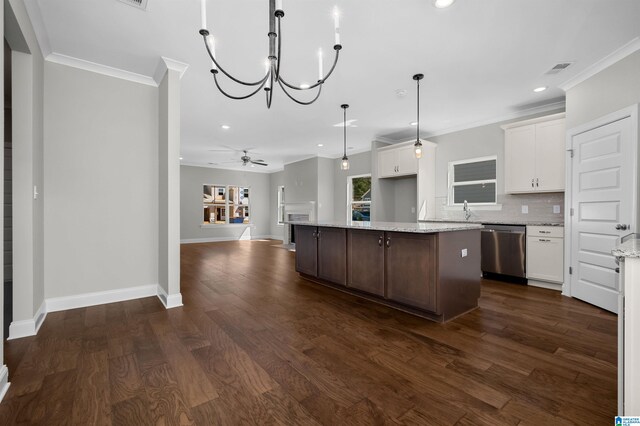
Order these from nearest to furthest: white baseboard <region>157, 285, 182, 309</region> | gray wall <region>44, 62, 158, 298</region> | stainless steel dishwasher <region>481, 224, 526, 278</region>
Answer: gray wall <region>44, 62, 158, 298</region>, white baseboard <region>157, 285, 182, 309</region>, stainless steel dishwasher <region>481, 224, 526, 278</region>

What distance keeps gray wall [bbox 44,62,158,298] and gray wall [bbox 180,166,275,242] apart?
6350 millimetres

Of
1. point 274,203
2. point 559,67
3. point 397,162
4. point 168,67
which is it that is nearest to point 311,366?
point 168,67

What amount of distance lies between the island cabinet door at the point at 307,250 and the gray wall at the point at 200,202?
6350 mm

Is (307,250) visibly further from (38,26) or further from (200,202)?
(200,202)

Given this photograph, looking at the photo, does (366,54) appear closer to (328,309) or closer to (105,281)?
(328,309)

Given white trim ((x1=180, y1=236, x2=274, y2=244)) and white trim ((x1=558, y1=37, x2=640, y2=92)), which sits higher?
white trim ((x1=558, y1=37, x2=640, y2=92))

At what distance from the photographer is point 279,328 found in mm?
2594

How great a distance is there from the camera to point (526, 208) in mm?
4574

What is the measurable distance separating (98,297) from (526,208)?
601 cm

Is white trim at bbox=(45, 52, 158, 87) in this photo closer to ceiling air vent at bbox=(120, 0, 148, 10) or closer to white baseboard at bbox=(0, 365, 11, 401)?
ceiling air vent at bbox=(120, 0, 148, 10)

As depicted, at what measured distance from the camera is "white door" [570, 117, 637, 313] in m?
2.90

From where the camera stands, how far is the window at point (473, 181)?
5050 mm

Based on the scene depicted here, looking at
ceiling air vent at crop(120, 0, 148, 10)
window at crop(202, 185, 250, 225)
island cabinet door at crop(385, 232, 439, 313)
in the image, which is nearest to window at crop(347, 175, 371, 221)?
window at crop(202, 185, 250, 225)

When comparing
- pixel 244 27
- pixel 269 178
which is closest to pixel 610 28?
pixel 244 27
